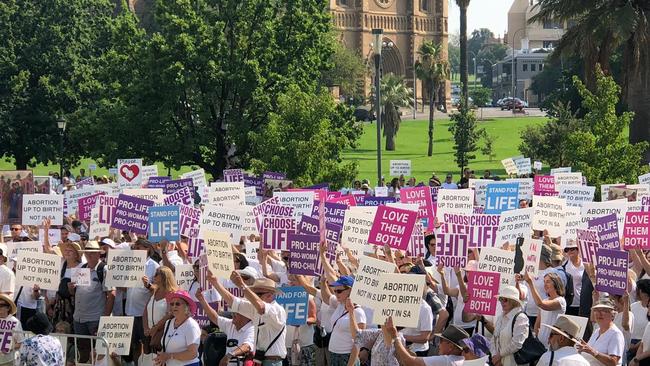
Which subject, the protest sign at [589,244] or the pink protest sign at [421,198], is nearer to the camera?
the protest sign at [589,244]

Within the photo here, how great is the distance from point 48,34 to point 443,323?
4659 centimetres

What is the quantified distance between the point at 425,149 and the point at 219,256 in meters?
76.7

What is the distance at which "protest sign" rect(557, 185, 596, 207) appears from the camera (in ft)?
68.4

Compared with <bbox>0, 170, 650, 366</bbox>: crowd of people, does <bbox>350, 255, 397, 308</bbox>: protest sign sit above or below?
above

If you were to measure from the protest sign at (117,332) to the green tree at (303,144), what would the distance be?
941 inches

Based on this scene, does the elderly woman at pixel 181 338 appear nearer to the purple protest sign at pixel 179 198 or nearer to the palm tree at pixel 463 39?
the purple protest sign at pixel 179 198

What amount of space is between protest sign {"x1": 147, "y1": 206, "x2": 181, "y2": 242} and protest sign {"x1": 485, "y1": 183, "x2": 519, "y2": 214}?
6.18m

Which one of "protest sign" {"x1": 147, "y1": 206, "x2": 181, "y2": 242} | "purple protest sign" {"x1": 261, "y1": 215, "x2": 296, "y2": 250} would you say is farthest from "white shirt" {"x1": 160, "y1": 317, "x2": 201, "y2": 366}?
"protest sign" {"x1": 147, "y1": 206, "x2": 181, "y2": 242}

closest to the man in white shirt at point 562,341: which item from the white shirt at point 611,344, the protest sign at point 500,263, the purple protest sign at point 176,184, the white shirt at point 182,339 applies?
the white shirt at point 611,344

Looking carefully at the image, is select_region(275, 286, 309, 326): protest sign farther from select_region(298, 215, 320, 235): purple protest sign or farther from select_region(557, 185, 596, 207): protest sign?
select_region(557, 185, 596, 207): protest sign

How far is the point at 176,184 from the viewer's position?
2488cm

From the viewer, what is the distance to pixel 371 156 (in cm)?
8331

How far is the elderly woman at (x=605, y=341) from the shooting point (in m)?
10.8

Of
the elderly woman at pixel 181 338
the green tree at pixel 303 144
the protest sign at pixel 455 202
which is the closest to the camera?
the elderly woman at pixel 181 338
